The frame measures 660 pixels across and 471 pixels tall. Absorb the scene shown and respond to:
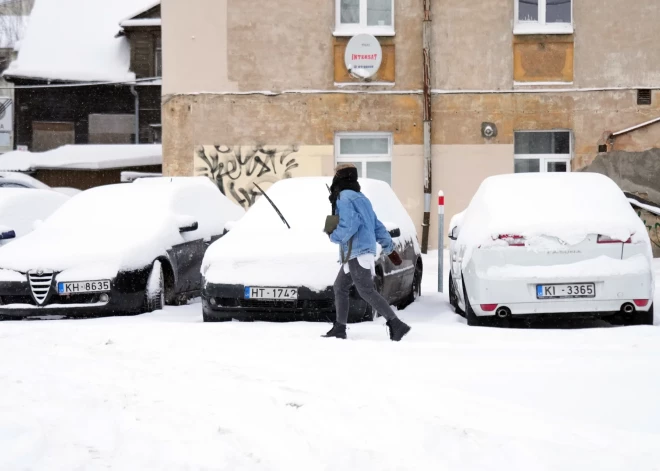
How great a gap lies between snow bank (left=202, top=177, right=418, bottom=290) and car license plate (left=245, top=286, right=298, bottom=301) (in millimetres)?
62

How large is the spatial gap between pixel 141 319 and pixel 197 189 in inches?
126

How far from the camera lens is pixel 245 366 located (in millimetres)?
6293

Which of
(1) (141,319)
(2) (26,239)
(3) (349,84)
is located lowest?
(1) (141,319)

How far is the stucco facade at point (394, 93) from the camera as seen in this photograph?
58.2 feet

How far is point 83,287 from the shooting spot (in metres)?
9.48

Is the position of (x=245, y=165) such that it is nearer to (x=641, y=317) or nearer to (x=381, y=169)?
(x=381, y=169)

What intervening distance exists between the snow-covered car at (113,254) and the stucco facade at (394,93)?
591 cm

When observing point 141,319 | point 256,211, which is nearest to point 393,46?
point 256,211

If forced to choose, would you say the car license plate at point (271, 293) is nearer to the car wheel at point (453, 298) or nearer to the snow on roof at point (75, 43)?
the car wheel at point (453, 298)

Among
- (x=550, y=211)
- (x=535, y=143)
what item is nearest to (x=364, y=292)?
(x=550, y=211)

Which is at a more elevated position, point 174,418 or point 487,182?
point 487,182

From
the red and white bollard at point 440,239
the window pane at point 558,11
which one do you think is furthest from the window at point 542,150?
the red and white bollard at point 440,239

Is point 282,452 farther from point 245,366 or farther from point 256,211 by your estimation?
point 256,211

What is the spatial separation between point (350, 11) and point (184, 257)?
8705 millimetres
